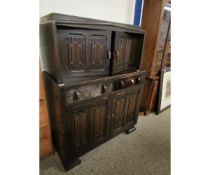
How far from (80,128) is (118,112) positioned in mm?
540

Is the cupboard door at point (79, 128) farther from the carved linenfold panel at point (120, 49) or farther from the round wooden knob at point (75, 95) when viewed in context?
the carved linenfold panel at point (120, 49)

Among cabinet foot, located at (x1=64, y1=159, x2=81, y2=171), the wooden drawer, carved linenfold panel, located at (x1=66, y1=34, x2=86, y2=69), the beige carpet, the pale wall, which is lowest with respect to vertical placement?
the beige carpet

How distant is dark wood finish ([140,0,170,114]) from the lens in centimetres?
205

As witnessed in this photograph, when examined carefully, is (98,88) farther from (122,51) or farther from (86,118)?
(122,51)

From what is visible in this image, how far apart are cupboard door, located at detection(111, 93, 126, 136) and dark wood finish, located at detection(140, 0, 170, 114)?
812mm

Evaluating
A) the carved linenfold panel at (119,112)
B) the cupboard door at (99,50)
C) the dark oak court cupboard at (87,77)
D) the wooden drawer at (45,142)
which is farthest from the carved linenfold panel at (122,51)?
the wooden drawer at (45,142)

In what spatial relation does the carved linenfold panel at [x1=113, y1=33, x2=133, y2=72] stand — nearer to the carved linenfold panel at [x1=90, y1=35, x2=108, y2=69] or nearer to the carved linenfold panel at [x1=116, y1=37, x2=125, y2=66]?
the carved linenfold panel at [x1=116, y1=37, x2=125, y2=66]

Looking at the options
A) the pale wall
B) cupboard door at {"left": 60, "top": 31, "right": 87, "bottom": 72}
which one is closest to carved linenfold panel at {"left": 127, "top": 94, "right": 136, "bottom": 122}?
cupboard door at {"left": 60, "top": 31, "right": 87, "bottom": 72}

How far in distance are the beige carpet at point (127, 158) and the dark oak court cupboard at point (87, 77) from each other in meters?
0.17

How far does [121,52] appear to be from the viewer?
1578 millimetres

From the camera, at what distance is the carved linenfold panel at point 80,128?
1.33 m

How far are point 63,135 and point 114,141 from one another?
88cm

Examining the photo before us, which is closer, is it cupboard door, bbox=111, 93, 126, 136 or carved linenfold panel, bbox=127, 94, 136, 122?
cupboard door, bbox=111, 93, 126, 136
